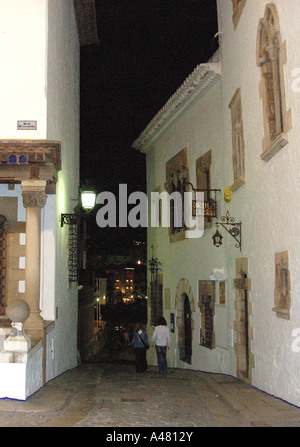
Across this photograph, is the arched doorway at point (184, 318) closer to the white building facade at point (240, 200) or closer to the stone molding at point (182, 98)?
the white building facade at point (240, 200)

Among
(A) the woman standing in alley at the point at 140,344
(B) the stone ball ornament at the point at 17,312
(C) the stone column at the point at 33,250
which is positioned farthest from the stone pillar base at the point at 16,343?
(A) the woman standing in alley at the point at 140,344

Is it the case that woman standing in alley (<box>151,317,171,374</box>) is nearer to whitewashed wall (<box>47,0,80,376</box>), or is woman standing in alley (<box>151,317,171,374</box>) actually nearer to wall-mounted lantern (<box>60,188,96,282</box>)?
whitewashed wall (<box>47,0,80,376</box>)

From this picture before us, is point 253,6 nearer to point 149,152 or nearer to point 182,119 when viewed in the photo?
point 182,119

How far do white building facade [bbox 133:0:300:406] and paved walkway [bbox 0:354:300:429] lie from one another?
785 mm

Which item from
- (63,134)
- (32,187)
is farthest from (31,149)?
(63,134)

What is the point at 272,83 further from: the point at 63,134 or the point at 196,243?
the point at 196,243

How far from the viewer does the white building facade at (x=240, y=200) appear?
8.52 metres

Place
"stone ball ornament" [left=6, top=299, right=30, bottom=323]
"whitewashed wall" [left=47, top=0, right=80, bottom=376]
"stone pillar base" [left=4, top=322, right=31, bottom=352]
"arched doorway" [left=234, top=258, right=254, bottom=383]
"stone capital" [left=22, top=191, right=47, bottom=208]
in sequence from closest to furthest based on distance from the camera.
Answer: "stone pillar base" [left=4, top=322, right=31, bottom=352]
"stone ball ornament" [left=6, top=299, right=30, bottom=323]
"stone capital" [left=22, top=191, right=47, bottom=208]
"whitewashed wall" [left=47, top=0, right=80, bottom=376]
"arched doorway" [left=234, top=258, right=254, bottom=383]

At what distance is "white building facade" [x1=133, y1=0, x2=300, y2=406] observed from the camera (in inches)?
336

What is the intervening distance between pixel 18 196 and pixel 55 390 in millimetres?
4266

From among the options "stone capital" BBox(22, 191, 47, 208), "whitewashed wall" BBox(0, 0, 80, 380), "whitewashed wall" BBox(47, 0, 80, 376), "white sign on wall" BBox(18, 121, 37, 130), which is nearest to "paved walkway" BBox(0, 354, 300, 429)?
"whitewashed wall" BBox(0, 0, 80, 380)

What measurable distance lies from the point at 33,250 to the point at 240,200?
16.0 ft

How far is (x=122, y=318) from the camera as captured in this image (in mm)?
46094
